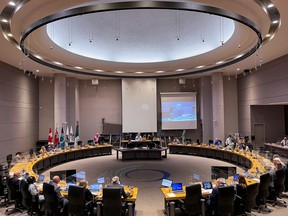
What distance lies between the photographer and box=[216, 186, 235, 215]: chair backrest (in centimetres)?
489

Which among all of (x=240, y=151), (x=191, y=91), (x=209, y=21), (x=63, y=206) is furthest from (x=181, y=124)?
(x=63, y=206)

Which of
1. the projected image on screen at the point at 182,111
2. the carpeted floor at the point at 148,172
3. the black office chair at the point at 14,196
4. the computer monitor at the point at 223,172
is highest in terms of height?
the projected image on screen at the point at 182,111

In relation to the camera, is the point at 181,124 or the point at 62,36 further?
the point at 181,124

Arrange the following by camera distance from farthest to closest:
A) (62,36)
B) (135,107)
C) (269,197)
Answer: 1. (135,107)
2. (62,36)
3. (269,197)

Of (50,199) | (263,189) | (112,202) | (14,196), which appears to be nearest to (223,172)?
(263,189)

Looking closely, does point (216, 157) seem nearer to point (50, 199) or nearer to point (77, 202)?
point (77, 202)

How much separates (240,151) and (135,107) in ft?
28.4

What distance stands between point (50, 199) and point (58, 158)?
738cm

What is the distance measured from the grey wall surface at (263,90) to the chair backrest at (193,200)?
936 cm

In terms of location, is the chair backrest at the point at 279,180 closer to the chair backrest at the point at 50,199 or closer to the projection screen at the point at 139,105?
the chair backrest at the point at 50,199

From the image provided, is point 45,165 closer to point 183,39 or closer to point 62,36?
point 62,36

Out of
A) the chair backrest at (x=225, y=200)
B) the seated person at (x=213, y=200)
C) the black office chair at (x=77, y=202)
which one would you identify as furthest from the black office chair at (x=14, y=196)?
the chair backrest at (x=225, y=200)

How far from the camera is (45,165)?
1093cm

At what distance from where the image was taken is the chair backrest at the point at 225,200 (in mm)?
4891
